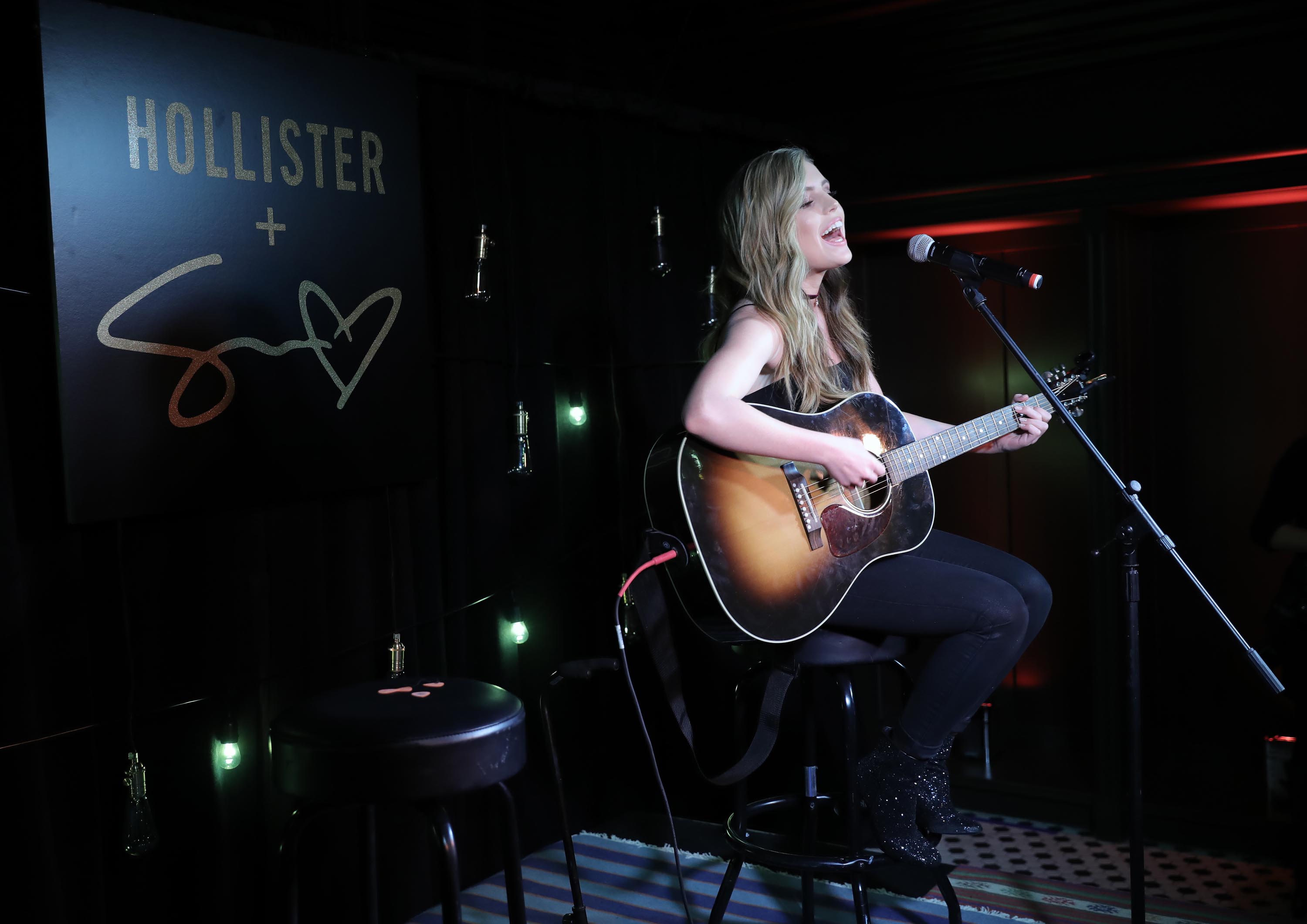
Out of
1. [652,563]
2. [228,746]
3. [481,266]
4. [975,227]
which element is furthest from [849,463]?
[975,227]

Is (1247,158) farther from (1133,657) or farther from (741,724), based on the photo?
(741,724)

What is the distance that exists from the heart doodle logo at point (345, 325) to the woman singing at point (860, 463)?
0.78 meters

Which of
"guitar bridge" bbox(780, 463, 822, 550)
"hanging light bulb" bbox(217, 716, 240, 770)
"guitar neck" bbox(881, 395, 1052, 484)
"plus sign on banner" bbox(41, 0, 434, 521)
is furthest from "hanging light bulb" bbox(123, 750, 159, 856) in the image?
"guitar neck" bbox(881, 395, 1052, 484)

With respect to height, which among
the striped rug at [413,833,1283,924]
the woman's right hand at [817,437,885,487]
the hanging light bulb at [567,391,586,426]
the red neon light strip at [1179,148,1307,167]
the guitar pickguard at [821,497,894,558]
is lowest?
the striped rug at [413,833,1283,924]

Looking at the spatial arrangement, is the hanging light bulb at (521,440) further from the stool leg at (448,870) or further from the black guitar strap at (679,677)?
the stool leg at (448,870)

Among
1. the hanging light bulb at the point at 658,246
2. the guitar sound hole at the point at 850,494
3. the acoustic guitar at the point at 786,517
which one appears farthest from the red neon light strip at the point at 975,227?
the guitar sound hole at the point at 850,494

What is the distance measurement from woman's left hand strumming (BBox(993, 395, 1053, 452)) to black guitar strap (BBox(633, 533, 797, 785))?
0.73m

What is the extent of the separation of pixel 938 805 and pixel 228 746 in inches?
59.2

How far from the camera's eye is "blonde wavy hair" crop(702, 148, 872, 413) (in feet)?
8.37

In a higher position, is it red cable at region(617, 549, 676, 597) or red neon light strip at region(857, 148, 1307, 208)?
red neon light strip at region(857, 148, 1307, 208)

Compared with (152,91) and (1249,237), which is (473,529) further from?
(1249,237)

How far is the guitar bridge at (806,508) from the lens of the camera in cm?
236

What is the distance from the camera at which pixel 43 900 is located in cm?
223

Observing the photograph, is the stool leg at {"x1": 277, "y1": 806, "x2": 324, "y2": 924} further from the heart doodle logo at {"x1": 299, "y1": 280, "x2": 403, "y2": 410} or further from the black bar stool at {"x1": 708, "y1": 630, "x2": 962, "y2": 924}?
the heart doodle logo at {"x1": 299, "y1": 280, "x2": 403, "y2": 410}
